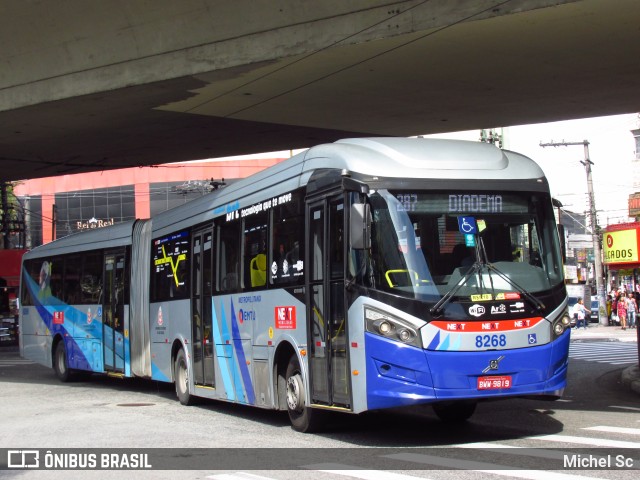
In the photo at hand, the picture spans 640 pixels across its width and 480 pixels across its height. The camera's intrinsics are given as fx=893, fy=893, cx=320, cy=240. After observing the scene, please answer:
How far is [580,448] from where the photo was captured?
954 centimetres

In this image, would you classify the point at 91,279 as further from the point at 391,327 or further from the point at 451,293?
the point at 451,293

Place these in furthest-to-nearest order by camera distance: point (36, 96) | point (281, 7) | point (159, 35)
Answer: point (36, 96), point (159, 35), point (281, 7)

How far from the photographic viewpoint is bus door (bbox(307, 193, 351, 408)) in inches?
406

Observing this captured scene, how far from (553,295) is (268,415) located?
5628mm

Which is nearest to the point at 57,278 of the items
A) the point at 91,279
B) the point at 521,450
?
the point at 91,279

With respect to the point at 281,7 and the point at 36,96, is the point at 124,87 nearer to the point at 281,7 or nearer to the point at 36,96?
the point at 36,96

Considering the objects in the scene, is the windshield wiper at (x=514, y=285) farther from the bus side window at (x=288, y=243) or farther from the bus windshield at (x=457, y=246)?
the bus side window at (x=288, y=243)

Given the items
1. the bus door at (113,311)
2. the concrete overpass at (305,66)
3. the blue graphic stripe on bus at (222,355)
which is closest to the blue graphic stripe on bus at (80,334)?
the bus door at (113,311)

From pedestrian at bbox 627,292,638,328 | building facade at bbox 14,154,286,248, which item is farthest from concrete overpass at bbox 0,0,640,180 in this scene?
building facade at bbox 14,154,286,248

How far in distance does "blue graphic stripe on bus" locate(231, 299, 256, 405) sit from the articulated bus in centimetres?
4

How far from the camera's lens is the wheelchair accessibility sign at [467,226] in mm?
10102

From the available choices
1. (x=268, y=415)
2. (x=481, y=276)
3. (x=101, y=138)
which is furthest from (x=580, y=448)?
(x=101, y=138)

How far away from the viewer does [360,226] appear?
9.77m

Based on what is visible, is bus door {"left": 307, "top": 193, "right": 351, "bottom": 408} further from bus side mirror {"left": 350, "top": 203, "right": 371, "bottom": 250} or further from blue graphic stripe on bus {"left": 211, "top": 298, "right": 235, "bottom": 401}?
blue graphic stripe on bus {"left": 211, "top": 298, "right": 235, "bottom": 401}
